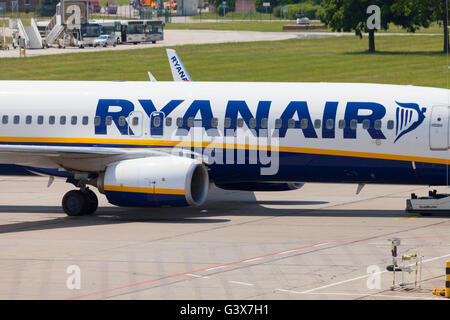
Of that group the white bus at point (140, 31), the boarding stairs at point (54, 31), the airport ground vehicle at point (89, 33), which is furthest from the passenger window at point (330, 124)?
the white bus at point (140, 31)

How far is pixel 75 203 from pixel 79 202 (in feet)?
0.49

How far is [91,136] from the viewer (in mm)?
33719

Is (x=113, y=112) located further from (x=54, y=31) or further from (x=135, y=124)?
(x=54, y=31)

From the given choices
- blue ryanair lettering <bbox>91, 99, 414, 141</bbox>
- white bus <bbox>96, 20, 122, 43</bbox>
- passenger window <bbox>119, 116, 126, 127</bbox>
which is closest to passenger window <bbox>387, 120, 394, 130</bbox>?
blue ryanair lettering <bbox>91, 99, 414, 141</bbox>

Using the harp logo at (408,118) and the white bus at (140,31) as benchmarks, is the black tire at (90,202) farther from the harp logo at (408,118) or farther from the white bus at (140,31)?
the white bus at (140,31)

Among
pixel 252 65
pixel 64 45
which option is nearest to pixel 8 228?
pixel 252 65

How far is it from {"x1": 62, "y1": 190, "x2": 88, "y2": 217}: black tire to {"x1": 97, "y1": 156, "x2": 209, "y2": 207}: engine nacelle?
1290 mm

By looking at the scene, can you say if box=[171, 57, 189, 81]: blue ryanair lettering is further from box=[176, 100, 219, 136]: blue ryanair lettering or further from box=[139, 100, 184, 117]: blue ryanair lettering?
box=[176, 100, 219, 136]: blue ryanair lettering

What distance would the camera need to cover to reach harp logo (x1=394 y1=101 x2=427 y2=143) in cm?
3128

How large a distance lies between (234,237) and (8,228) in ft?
24.8

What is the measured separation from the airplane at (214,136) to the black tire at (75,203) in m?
0.03

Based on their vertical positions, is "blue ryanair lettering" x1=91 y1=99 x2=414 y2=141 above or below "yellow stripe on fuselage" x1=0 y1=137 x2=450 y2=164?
above

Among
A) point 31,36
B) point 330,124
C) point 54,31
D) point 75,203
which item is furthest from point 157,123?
point 54,31
